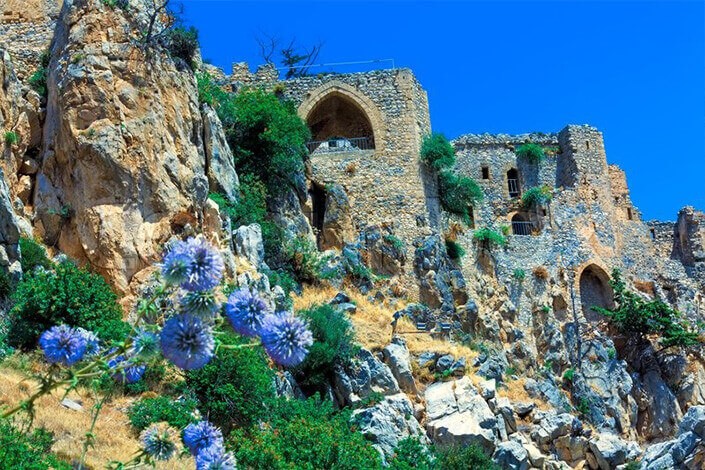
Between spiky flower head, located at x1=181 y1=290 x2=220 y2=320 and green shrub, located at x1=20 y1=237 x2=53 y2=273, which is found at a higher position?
green shrub, located at x1=20 y1=237 x2=53 y2=273

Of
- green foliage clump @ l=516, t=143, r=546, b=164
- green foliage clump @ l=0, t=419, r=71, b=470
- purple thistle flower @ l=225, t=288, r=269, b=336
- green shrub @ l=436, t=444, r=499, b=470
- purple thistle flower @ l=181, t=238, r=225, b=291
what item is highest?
green foliage clump @ l=516, t=143, r=546, b=164

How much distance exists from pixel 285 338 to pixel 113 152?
14311mm

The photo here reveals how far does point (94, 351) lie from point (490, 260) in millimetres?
24140

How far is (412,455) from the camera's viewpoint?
18.0 m

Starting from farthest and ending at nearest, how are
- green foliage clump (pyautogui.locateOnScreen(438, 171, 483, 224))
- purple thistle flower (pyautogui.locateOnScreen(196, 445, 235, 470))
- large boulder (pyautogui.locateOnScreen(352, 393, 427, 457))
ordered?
green foliage clump (pyautogui.locateOnScreen(438, 171, 483, 224))
large boulder (pyautogui.locateOnScreen(352, 393, 427, 457))
purple thistle flower (pyautogui.locateOnScreen(196, 445, 235, 470))

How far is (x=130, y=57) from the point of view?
20.4 meters

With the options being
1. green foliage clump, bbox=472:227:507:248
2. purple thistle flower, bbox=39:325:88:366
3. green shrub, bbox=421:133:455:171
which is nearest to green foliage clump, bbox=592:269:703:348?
green foliage clump, bbox=472:227:507:248

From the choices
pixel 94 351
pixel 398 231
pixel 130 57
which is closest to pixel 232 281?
pixel 130 57

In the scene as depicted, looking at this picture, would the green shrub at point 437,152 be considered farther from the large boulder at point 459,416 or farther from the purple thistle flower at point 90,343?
the purple thistle flower at point 90,343

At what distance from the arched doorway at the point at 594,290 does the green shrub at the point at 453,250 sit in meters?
6.29

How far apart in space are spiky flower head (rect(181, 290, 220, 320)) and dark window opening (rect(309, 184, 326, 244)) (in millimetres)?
21490

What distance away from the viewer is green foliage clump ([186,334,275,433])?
15742 millimetres

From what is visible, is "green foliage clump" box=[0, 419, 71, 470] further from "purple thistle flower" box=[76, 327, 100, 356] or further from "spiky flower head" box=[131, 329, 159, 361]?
"spiky flower head" box=[131, 329, 159, 361]

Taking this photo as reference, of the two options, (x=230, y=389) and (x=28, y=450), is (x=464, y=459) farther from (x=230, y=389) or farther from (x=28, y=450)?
(x=28, y=450)
